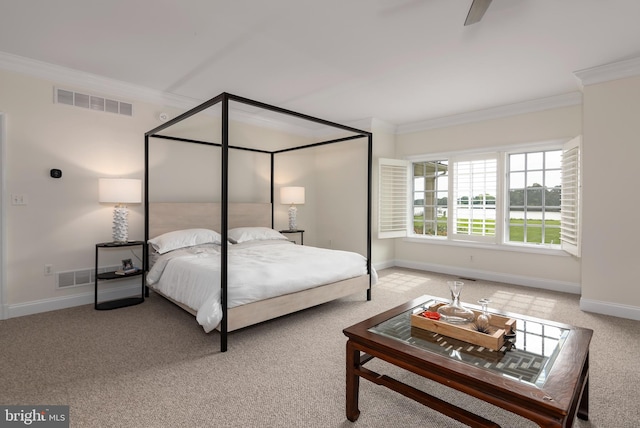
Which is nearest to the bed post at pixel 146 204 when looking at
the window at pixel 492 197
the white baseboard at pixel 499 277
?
the window at pixel 492 197

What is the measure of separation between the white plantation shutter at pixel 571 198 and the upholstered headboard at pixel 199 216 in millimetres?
4104

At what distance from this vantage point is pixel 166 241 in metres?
3.84

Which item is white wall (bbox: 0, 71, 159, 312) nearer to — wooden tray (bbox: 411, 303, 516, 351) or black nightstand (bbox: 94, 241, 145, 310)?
black nightstand (bbox: 94, 241, 145, 310)

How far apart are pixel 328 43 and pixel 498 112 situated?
3176 mm

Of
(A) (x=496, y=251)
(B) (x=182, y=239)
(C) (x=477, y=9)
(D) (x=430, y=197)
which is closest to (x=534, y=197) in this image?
(A) (x=496, y=251)

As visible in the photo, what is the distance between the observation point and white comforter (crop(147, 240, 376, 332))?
270 cm

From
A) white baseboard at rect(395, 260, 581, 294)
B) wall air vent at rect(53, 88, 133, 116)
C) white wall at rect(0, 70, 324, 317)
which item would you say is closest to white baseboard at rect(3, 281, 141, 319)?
white wall at rect(0, 70, 324, 317)

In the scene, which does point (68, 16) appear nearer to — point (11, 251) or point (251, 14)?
point (251, 14)

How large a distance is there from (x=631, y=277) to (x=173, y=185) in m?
5.36

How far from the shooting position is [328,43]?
2.95 meters

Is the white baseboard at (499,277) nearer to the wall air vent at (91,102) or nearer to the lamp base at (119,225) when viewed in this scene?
the lamp base at (119,225)

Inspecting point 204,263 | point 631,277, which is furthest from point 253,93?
point 631,277

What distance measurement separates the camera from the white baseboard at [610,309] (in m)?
3.36

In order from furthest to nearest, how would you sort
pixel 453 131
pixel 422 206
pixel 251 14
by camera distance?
pixel 422 206
pixel 453 131
pixel 251 14
